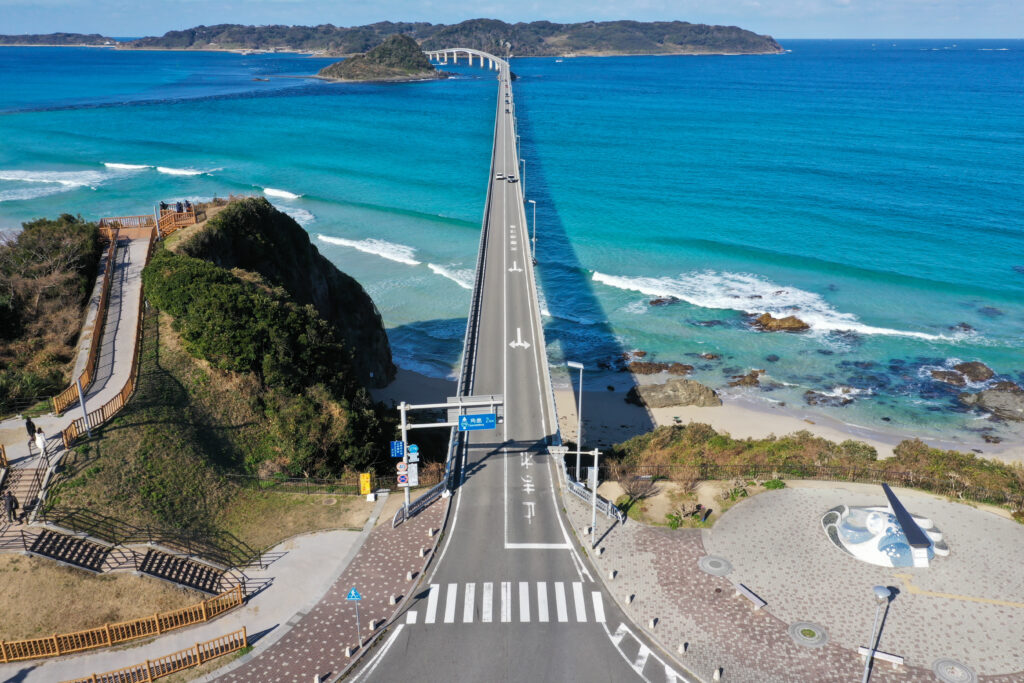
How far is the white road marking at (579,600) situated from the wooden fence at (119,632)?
11.3 meters

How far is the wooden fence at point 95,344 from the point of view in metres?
30.6

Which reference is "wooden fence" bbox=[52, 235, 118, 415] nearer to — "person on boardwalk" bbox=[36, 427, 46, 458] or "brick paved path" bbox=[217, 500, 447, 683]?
"person on boardwalk" bbox=[36, 427, 46, 458]

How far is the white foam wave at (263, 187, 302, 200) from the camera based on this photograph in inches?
3804

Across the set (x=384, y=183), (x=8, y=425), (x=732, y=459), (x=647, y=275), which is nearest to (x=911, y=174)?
(x=647, y=275)

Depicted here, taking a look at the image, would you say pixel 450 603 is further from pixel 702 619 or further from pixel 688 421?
pixel 688 421

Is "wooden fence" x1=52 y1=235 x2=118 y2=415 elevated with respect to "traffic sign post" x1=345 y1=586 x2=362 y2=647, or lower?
elevated

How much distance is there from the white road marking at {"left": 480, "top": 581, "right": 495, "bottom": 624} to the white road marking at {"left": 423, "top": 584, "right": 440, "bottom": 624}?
157 cm

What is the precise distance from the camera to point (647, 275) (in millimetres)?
74312

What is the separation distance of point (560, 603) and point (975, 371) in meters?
44.8

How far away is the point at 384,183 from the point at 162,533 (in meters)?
82.9

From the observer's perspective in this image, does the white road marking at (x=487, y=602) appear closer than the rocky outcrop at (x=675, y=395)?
Yes

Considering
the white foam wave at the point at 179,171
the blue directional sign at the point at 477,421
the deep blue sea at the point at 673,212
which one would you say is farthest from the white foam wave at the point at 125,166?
the blue directional sign at the point at 477,421

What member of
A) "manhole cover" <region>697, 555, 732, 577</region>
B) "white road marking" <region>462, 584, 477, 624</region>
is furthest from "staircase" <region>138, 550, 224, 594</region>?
"manhole cover" <region>697, 555, 732, 577</region>

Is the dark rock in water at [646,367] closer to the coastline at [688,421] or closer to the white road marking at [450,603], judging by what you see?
the coastline at [688,421]
